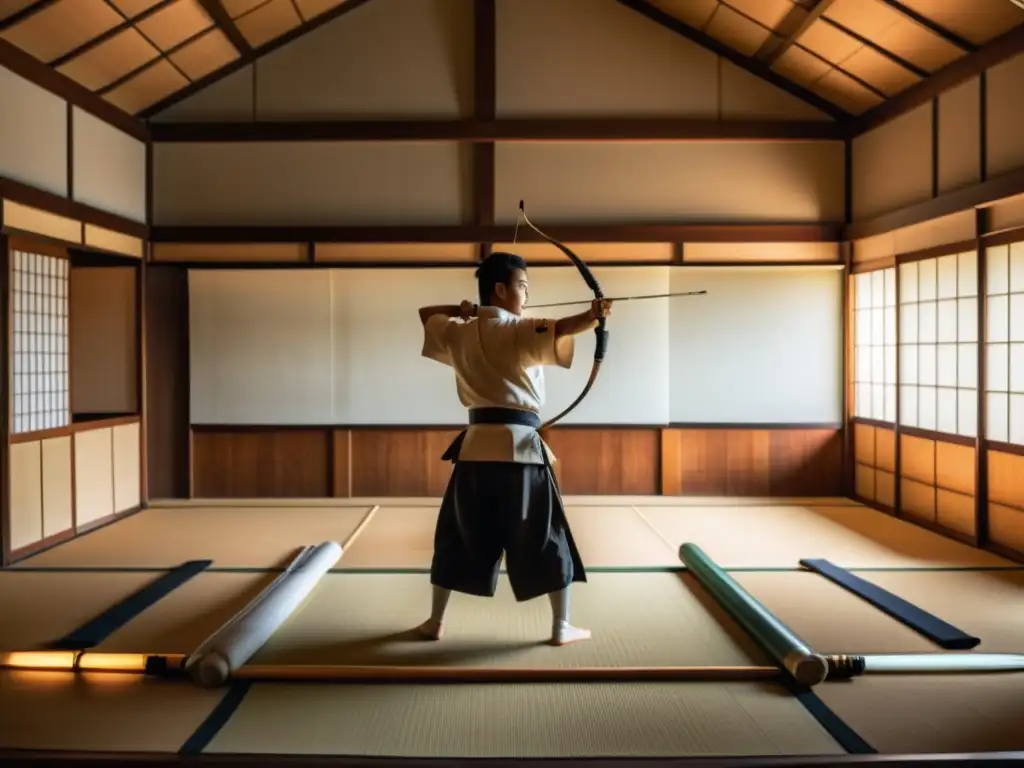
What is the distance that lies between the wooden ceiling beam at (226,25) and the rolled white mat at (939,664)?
491 centimetres

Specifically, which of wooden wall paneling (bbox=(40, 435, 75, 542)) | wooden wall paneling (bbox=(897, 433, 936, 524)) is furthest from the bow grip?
wooden wall paneling (bbox=(40, 435, 75, 542))

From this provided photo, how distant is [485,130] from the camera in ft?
18.9

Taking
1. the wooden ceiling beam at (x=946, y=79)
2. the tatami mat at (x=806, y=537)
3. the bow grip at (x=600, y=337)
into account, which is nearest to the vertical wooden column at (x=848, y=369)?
the tatami mat at (x=806, y=537)

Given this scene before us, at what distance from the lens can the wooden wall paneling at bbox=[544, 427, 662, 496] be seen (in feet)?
19.4

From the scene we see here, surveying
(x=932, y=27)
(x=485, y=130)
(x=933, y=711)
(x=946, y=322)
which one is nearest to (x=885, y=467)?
(x=946, y=322)

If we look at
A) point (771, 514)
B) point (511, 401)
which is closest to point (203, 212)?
point (511, 401)

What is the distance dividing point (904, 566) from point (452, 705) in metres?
2.65

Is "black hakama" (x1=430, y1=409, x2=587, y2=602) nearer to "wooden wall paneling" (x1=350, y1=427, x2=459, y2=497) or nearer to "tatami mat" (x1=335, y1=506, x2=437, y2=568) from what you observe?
"tatami mat" (x1=335, y1=506, x2=437, y2=568)

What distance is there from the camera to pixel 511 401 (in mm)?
2768

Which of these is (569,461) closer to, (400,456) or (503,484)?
(400,456)

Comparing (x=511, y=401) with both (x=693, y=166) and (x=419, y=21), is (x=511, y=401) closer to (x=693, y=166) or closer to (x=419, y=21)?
(x=693, y=166)

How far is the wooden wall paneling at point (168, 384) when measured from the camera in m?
5.85

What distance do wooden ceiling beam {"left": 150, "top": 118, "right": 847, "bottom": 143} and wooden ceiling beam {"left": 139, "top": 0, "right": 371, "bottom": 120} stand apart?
0.15 m

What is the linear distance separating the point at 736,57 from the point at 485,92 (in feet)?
6.04
